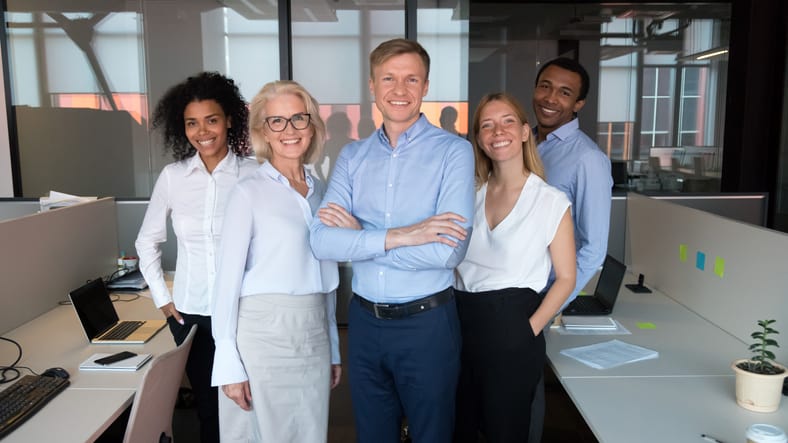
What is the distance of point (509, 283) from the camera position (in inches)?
75.1

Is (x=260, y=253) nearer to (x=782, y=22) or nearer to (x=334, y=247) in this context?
(x=334, y=247)

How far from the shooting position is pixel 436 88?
5.19m

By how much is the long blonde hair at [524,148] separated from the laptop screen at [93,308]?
1648 mm

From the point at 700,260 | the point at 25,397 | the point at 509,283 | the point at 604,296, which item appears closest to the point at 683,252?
the point at 700,260

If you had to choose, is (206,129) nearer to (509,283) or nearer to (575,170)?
(509,283)

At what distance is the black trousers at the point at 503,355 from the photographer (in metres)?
1.88

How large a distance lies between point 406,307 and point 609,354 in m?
0.94

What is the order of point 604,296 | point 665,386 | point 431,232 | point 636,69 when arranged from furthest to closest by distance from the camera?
point 636,69 < point 604,296 < point 665,386 < point 431,232

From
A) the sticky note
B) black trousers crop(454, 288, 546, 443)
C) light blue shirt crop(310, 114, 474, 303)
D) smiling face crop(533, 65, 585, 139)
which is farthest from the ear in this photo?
the sticky note

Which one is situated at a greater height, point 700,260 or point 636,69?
point 636,69

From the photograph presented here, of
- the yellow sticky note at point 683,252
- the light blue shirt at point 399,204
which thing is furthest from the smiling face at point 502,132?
the yellow sticky note at point 683,252

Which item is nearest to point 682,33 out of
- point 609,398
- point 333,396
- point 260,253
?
point 333,396

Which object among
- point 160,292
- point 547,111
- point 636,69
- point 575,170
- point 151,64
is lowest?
point 160,292

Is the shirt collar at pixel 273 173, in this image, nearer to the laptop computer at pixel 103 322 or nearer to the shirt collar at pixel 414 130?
the shirt collar at pixel 414 130
